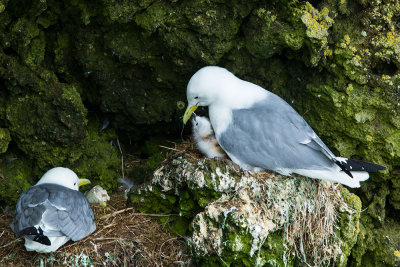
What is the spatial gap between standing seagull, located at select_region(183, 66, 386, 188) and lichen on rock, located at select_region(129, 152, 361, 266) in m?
0.15

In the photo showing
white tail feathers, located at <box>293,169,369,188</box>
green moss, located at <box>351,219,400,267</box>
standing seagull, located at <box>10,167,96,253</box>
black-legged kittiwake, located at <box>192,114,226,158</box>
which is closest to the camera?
standing seagull, located at <box>10,167,96,253</box>

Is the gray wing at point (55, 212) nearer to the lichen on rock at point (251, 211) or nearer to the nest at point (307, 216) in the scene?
the lichen on rock at point (251, 211)

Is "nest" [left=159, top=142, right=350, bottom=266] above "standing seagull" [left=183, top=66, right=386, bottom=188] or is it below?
below

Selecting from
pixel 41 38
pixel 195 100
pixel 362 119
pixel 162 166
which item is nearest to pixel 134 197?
pixel 162 166

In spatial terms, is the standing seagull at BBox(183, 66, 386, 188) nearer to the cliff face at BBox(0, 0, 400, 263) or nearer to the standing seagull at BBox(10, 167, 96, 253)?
the cliff face at BBox(0, 0, 400, 263)

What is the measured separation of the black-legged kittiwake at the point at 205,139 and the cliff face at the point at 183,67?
0.42 meters

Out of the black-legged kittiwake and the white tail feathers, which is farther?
the black-legged kittiwake

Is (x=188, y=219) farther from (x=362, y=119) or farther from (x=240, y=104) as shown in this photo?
(x=362, y=119)

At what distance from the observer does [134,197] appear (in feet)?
13.9

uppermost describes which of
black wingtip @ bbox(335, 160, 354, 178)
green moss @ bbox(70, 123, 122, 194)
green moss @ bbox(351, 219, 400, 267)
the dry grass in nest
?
black wingtip @ bbox(335, 160, 354, 178)

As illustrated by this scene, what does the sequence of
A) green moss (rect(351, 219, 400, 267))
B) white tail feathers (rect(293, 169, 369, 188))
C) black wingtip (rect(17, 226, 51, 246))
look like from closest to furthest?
black wingtip (rect(17, 226, 51, 246)) → white tail feathers (rect(293, 169, 369, 188)) → green moss (rect(351, 219, 400, 267))

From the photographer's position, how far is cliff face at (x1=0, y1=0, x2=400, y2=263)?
415 cm

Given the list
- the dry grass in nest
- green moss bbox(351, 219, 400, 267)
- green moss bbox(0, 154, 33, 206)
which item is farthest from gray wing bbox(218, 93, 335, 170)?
green moss bbox(0, 154, 33, 206)

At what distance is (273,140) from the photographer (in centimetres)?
396
